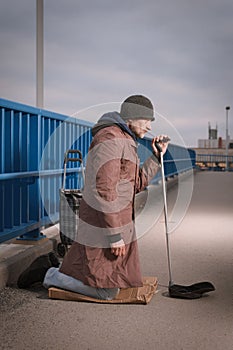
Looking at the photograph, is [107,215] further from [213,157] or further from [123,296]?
[213,157]

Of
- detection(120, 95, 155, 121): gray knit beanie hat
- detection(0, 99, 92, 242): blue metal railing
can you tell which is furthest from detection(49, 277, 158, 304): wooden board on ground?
detection(120, 95, 155, 121): gray knit beanie hat

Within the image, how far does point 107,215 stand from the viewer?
157 inches

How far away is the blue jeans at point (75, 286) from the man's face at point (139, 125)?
1.27 metres

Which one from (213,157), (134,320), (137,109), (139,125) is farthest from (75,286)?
(213,157)

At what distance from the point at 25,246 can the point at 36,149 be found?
106 centimetres

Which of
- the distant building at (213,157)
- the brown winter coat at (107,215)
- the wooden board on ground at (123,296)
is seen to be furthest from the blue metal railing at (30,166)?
the distant building at (213,157)

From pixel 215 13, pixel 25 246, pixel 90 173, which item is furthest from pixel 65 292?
pixel 215 13

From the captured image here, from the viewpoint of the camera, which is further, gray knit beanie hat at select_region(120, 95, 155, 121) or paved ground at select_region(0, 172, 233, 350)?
gray knit beanie hat at select_region(120, 95, 155, 121)

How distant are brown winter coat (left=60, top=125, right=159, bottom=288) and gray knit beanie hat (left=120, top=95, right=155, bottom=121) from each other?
0.52 feet

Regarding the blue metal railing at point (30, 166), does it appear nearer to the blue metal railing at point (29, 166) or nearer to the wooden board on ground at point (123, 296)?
the blue metal railing at point (29, 166)

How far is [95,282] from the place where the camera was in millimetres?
4176

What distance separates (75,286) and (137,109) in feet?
4.89

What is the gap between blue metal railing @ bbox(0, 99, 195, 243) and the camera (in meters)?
5.22

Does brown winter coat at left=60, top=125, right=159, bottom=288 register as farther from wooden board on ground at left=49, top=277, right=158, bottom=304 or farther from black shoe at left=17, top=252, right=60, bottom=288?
black shoe at left=17, top=252, right=60, bottom=288
